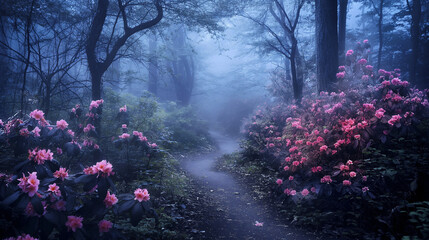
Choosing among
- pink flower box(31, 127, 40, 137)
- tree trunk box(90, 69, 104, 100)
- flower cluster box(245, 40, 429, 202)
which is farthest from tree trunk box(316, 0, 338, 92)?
pink flower box(31, 127, 40, 137)

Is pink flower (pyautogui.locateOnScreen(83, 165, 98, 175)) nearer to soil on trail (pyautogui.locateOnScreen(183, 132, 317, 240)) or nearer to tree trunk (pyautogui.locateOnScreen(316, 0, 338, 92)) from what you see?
soil on trail (pyautogui.locateOnScreen(183, 132, 317, 240))

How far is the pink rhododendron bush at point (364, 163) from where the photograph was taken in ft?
10.3

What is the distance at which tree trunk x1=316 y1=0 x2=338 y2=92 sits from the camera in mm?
6961

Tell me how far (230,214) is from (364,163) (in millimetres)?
2388

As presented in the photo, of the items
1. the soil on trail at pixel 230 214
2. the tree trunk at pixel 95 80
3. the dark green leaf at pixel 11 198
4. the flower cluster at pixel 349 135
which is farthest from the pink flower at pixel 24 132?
the flower cluster at pixel 349 135

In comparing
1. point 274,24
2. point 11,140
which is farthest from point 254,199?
point 274,24

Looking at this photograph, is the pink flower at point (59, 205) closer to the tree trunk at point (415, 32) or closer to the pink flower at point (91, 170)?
the pink flower at point (91, 170)

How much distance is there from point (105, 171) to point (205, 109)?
29385mm

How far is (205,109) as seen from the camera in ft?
103

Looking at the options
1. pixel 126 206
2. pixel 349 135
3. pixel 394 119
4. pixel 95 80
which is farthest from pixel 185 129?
pixel 126 206

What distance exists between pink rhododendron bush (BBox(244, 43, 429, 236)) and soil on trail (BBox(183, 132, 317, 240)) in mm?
432

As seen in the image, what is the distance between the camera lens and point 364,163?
3.70 metres

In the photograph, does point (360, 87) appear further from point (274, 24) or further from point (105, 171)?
point (274, 24)

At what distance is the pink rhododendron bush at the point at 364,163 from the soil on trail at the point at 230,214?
1.42 feet
